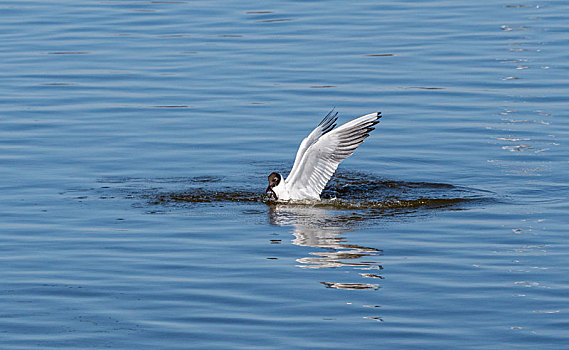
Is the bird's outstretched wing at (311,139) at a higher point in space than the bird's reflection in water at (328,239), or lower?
higher

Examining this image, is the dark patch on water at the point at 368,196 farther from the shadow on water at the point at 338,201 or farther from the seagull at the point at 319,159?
the seagull at the point at 319,159

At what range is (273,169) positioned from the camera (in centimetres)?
1544

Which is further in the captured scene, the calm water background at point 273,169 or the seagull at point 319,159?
the seagull at point 319,159

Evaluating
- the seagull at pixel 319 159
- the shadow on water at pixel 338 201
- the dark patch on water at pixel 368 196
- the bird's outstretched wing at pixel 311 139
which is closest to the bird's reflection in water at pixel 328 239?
the shadow on water at pixel 338 201

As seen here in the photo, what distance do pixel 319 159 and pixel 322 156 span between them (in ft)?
0.16

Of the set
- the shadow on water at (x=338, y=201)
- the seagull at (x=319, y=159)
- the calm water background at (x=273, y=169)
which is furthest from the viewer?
the seagull at (x=319, y=159)

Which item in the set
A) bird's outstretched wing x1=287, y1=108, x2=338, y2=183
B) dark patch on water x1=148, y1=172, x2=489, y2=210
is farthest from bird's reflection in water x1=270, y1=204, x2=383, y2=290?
bird's outstretched wing x1=287, y1=108, x2=338, y2=183

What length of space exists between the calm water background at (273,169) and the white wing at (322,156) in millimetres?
441

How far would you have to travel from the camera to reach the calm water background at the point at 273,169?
9500 millimetres

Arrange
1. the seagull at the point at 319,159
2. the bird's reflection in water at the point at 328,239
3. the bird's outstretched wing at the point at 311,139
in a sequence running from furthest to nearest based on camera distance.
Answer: the seagull at the point at 319,159
the bird's outstretched wing at the point at 311,139
the bird's reflection in water at the point at 328,239

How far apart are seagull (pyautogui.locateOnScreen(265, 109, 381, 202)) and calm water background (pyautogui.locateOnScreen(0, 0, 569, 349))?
33 cm

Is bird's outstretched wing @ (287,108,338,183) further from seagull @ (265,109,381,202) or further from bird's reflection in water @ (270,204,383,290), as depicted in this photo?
bird's reflection in water @ (270,204,383,290)

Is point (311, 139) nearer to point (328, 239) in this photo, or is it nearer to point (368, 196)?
point (368, 196)

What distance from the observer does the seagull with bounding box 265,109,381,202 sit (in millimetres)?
13984
